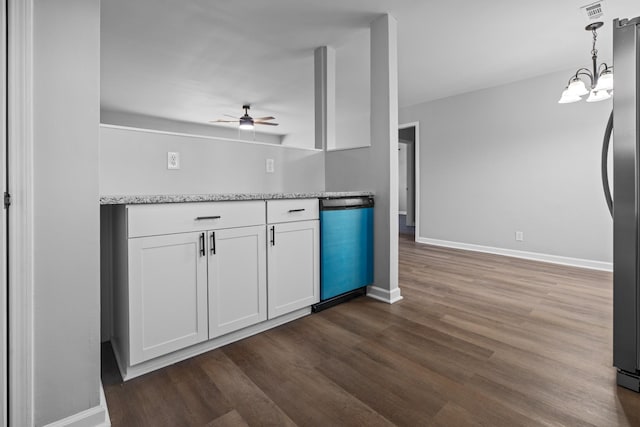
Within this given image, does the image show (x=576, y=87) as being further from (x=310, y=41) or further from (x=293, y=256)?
(x=293, y=256)

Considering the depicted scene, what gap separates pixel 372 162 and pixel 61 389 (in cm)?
232

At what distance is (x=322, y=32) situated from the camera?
2.87 meters

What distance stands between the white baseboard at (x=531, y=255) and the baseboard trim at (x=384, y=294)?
2454mm

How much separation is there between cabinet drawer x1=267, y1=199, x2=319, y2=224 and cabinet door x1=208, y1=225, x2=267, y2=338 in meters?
0.13

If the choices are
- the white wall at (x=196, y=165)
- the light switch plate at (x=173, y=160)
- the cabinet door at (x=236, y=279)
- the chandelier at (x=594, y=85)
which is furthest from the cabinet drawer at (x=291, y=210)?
the chandelier at (x=594, y=85)

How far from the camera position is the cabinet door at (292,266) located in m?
1.98

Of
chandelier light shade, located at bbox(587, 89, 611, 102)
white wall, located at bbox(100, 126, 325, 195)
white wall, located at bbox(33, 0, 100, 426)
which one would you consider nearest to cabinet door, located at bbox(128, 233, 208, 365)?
white wall, located at bbox(33, 0, 100, 426)

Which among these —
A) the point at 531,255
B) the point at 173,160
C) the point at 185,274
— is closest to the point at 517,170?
the point at 531,255

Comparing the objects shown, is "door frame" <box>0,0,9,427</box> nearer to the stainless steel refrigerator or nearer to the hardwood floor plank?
the hardwood floor plank

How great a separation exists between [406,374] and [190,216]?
53.0 inches

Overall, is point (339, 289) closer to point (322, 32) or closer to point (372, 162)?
point (372, 162)

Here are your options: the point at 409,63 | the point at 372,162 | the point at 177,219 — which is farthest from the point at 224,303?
the point at 409,63

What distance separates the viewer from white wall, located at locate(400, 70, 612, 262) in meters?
3.58

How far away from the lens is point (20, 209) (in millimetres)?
1024
